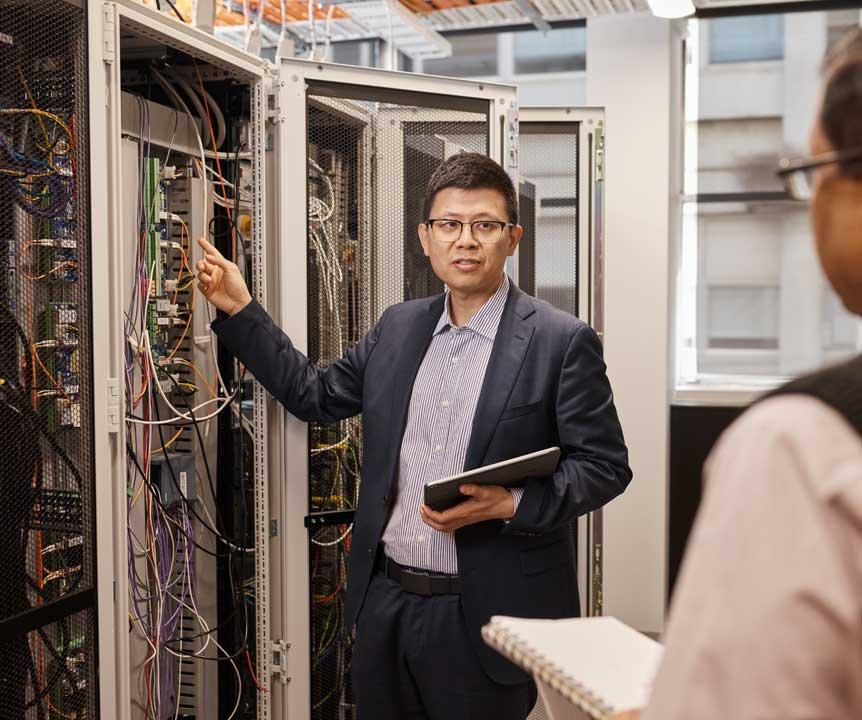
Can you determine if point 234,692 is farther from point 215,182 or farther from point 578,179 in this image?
point 578,179

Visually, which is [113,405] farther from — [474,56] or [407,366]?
[474,56]

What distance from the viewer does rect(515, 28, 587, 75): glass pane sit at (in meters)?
5.09

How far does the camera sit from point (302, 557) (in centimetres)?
237

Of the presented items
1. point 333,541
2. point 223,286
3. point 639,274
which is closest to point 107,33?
point 223,286

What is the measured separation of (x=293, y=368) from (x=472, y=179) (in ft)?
2.08

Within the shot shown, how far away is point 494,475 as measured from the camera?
1776mm

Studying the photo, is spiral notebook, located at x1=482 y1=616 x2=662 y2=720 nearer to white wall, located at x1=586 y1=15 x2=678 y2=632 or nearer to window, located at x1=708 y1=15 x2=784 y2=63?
white wall, located at x1=586 y1=15 x2=678 y2=632

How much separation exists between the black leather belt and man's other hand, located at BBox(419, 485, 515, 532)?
0.11 metres

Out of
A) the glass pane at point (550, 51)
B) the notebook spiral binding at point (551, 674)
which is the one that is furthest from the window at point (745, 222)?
the notebook spiral binding at point (551, 674)

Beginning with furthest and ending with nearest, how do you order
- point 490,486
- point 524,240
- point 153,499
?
point 524,240
point 153,499
point 490,486

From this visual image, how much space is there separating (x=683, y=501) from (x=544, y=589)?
113 inches

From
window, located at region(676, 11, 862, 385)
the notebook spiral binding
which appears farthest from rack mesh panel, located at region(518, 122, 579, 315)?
the notebook spiral binding

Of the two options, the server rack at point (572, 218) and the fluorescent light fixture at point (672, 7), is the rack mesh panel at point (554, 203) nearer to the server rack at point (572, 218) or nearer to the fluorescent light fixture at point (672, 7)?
the server rack at point (572, 218)

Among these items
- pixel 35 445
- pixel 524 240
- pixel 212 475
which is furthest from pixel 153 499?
pixel 524 240
